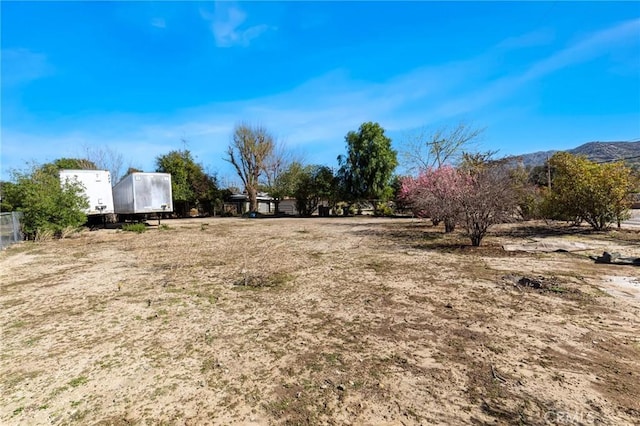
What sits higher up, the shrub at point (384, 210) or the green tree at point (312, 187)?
the green tree at point (312, 187)

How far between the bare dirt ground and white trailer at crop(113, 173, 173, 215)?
10987mm

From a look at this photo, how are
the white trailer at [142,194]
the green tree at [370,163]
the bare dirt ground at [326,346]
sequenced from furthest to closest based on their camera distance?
the green tree at [370,163]
the white trailer at [142,194]
the bare dirt ground at [326,346]

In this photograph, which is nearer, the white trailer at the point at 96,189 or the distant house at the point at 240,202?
the white trailer at the point at 96,189

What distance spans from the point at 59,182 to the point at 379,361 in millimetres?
16616

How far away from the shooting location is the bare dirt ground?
2.26 meters

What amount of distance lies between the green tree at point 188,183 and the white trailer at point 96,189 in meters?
14.3

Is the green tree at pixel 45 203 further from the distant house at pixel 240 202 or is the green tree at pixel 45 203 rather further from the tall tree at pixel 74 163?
the distant house at pixel 240 202

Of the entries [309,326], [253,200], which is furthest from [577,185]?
→ [253,200]

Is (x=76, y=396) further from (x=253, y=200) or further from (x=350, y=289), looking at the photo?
(x=253, y=200)

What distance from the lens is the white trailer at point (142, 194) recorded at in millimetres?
16844

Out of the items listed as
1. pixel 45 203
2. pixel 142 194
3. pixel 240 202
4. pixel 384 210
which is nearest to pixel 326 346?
pixel 45 203

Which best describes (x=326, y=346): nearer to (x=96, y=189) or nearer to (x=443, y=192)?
(x=443, y=192)

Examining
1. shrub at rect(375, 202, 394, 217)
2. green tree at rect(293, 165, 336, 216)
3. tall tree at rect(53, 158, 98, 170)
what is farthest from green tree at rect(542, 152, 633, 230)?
tall tree at rect(53, 158, 98, 170)

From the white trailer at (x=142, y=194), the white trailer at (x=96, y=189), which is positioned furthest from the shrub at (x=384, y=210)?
the white trailer at (x=96, y=189)
